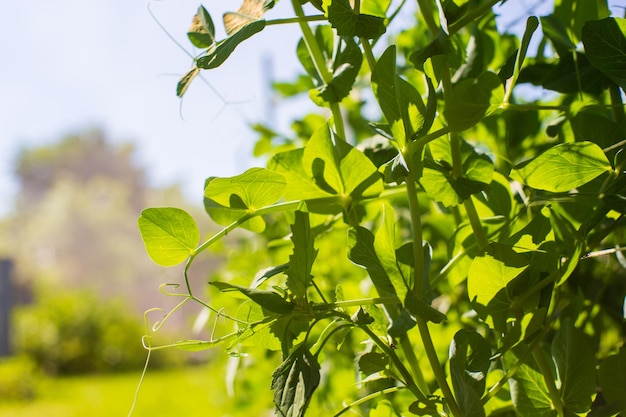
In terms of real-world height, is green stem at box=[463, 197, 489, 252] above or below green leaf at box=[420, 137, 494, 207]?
below

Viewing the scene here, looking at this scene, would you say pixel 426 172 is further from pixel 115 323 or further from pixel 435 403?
pixel 115 323

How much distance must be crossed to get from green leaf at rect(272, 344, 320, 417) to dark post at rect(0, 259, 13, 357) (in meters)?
6.49

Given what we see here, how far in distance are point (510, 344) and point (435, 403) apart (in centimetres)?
4

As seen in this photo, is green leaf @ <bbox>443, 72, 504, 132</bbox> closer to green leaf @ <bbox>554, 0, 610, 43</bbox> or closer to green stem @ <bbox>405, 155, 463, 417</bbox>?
green stem @ <bbox>405, 155, 463, 417</bbox>

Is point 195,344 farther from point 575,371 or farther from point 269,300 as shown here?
point 575,371

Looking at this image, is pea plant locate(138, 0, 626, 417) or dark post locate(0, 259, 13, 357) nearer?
pea plant locate(138, 0, 626, 417)

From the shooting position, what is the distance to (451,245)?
257 millimetres

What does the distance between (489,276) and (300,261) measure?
2.6 inches

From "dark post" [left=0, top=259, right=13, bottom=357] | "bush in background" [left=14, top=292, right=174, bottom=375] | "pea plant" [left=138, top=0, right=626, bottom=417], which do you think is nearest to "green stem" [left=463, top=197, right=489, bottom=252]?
"pea plant" [left=138, top=0, right=626, bottom=417]

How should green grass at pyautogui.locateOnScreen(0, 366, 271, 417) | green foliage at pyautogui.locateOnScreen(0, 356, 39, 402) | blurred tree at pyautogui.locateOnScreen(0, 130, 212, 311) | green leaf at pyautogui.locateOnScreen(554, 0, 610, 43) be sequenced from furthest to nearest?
blurred tree at pyautogui.locateOnScreen(0, 130, 212, 311) < green foliage at pyautogui.locateOnScreen(0, 356, 39, 402) < green grass at pyautogui.locateOnScreen(0, 366, 271, 417) < green leaf at pyautogui.locateOnScreen(554, 0, 610, 43)

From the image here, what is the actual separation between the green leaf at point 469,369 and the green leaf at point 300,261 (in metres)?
0.06

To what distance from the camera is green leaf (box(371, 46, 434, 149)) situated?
19cm

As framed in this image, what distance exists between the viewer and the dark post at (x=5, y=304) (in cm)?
584

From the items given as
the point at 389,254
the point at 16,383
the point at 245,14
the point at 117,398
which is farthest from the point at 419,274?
the point at 16,383
